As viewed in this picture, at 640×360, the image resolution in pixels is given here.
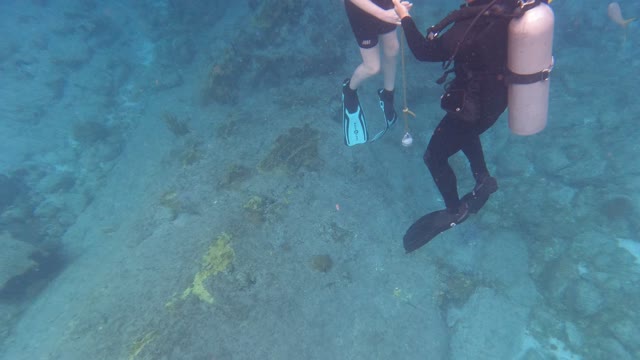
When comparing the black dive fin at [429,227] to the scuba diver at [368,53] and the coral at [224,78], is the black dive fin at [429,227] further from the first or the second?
the coral at [224,78]

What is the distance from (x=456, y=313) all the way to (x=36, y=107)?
57.5 feet

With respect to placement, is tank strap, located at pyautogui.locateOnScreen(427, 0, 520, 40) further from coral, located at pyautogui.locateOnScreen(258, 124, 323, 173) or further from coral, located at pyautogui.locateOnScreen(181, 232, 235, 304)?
coral, located at pyautogui.locateOnScreen(181, 232, 235, 304)

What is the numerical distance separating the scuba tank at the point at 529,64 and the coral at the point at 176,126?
8671mm

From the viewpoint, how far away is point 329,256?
568 centimetres

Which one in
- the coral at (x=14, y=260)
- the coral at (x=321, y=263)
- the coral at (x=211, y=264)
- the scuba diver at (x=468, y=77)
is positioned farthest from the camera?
the coral at (x=14, y=260)

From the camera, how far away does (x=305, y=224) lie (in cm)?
595

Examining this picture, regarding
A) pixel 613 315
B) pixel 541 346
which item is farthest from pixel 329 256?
pixel 613 315

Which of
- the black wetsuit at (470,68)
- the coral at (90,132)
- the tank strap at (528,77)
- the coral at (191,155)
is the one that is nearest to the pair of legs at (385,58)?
the black wetsuit at (470,68)

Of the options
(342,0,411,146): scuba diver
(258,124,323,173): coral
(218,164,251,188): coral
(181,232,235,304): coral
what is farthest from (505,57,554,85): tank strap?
(218,164,251,188): coral

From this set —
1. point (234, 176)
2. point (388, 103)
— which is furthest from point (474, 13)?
point (234, 176)

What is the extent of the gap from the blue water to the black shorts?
2.48 meters

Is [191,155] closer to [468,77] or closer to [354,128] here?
[354,128]

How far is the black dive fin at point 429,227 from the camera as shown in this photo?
13.7 feet

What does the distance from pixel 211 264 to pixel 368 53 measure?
4364 mm
